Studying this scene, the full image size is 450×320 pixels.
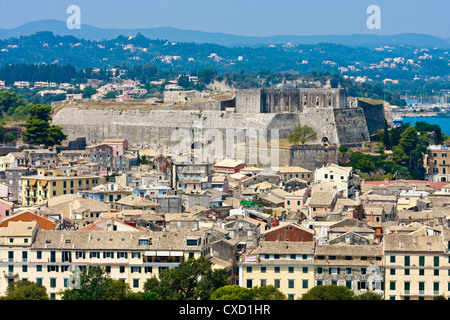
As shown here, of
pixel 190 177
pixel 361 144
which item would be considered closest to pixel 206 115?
pixel 361 144

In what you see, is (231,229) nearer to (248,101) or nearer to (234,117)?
(234,117)

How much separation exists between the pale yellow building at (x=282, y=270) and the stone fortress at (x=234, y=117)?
2586 cm

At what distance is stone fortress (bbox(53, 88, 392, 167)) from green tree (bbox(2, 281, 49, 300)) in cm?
2757

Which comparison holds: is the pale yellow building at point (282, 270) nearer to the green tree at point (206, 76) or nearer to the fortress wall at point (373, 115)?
the fortress wall at point (373, 115)

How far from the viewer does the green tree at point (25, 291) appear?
1947cm

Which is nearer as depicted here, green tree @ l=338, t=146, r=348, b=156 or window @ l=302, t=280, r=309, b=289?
window @ l=302, t=280, r=309, b=289

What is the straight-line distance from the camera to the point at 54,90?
388ft

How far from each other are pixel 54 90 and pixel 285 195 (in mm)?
89096

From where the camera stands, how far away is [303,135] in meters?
48.2

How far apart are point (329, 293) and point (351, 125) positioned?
3369cm

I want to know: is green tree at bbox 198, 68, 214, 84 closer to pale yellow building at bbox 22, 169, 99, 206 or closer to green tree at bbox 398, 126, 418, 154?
green tree at bbox 398, 126, 418, 154

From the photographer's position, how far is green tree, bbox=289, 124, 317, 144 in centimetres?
4753

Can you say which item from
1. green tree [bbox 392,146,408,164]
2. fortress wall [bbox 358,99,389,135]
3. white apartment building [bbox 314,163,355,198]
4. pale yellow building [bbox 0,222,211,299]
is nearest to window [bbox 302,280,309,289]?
→ pale yellow building [bbox 0,222,211,299]

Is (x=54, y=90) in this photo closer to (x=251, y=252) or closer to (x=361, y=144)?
(x=361, y=144)
